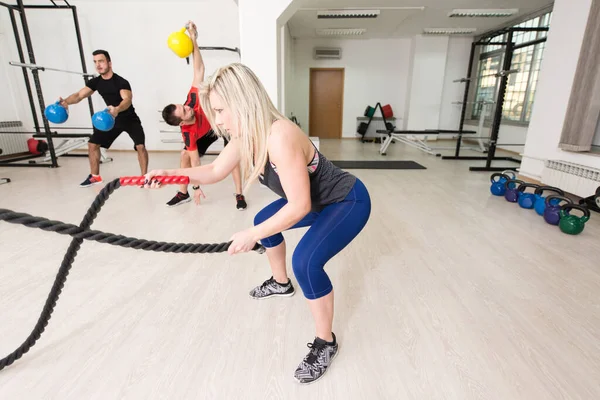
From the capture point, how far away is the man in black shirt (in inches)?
134

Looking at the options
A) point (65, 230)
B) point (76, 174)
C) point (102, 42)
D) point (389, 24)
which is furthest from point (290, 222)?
point (389, 24)

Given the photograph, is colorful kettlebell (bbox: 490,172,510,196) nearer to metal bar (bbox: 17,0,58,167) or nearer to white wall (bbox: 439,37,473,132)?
metal bar (bbox: 17,0,58,167)

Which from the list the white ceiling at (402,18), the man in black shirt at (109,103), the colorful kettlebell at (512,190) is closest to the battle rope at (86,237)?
Answer: the man in black shirt at (109,103)

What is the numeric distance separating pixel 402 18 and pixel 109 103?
617 cm

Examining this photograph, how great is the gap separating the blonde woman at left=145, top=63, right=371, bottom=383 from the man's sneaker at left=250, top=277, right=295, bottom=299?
0.44 m

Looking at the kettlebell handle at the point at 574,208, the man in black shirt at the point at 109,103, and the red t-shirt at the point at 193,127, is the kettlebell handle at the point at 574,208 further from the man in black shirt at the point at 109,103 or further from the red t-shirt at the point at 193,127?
the man in black shirt at the point at 109,103

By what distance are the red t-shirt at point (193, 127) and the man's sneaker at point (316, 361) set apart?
2.23 meters

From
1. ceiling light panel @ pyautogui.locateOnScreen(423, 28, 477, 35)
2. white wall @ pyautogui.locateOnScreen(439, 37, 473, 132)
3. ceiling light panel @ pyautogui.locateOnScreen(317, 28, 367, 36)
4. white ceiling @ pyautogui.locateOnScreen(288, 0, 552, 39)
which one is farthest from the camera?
white wall @ pyautogui.locateOnScreen(439, 37, 473, 132)

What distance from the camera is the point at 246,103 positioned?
955 mm

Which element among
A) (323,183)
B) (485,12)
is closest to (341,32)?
Result: (485,12)

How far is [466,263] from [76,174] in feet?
15.7

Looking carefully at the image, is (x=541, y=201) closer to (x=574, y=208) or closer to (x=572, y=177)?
(x=574, y=208)

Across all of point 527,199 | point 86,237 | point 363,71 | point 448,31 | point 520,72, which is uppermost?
point 448,31

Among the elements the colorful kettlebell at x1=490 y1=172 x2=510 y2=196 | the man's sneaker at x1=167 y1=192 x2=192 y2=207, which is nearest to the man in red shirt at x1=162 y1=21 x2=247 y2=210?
the man's sneaker at x1=167 y1=192 x2=192 y2=207
